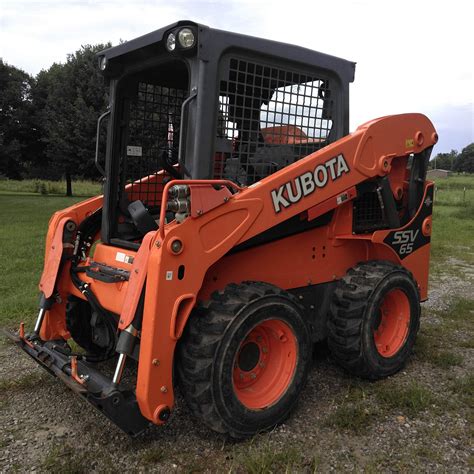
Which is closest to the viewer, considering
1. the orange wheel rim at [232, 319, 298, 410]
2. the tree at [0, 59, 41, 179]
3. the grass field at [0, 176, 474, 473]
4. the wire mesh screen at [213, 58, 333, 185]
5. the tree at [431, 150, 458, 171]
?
the grass field at [0, 176, 474, 473]

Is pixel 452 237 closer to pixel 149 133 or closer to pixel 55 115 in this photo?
pixel 149 133

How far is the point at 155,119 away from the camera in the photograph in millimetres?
4066

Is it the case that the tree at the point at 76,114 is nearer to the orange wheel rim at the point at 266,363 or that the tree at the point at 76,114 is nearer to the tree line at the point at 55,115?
the tree line at the point at 55,115

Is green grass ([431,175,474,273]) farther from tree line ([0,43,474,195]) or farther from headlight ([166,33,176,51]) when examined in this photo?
tree line ([0,43,474,195])

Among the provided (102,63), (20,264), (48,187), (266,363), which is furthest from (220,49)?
(48,187)

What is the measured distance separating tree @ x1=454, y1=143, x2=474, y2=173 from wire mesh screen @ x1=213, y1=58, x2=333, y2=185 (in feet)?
326

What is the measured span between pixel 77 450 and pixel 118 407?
52 centimetres

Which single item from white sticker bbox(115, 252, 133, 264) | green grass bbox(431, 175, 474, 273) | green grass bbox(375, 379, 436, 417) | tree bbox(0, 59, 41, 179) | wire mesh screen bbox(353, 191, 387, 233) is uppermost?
tree bbox(0, 59, 41, 179)

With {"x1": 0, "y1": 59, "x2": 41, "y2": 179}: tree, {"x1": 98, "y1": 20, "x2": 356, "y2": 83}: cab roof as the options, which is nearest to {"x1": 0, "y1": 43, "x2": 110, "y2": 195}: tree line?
{"x1": 0, "y1": 59, "x2": 41, "y2": 179}: tree

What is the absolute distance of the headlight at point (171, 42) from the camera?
10.1ft

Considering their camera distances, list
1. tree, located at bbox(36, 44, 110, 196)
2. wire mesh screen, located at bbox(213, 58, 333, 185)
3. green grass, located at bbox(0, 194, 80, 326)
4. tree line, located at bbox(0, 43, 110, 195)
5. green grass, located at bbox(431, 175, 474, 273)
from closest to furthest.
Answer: wire mesh screen, located at bbox(213, 58, 333, 185), green grass, located at bbox(0, 194, 80, 326), green grass, located at bbox(431, 175, 474, 273), tree, located at bbox(36, 44, 110, 196), tree line, located at bbox(0, 43, 110, 195)

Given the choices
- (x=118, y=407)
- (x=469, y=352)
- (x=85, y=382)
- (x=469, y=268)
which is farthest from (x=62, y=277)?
(x=469, y=268)

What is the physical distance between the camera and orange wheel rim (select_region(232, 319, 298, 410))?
317cm

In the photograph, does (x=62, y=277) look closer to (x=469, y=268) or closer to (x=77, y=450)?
(x=77, y=450)
